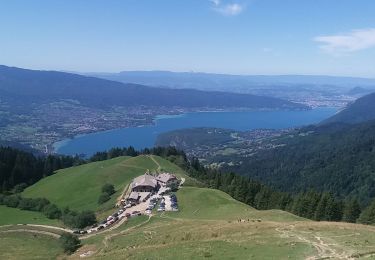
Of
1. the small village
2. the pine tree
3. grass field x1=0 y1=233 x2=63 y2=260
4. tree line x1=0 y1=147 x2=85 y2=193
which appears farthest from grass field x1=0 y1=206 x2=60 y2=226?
the pine tree

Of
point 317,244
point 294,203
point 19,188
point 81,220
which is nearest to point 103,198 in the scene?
point 81,220

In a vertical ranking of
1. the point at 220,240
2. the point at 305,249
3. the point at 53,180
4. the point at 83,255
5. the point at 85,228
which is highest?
the point at 305,249

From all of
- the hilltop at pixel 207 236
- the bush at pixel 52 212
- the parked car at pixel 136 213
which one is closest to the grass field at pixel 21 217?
the hilltop at pixel 207 236

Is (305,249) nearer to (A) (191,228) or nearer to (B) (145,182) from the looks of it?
(A) (191,228)

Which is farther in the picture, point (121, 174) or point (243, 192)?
point (121, 174)

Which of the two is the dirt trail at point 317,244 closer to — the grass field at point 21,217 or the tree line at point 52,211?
the tree line at point 52,211

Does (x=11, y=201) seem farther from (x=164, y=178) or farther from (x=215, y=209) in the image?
(x=215, y=209)

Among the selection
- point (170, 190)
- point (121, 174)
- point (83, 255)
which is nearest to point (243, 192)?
point (170, 190)
